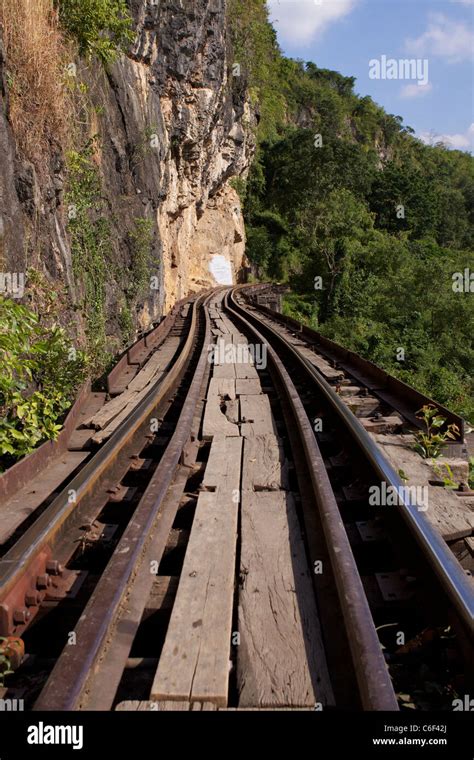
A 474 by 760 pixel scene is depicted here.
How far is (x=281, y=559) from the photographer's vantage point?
2877 mm

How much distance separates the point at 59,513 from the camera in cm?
305

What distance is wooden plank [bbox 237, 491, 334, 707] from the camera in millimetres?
2018

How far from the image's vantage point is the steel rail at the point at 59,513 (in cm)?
247

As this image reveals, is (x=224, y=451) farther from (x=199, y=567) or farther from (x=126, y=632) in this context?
(x=126, y=632)

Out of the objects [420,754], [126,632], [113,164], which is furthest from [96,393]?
[113,164]

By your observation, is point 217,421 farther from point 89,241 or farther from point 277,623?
point 89,241

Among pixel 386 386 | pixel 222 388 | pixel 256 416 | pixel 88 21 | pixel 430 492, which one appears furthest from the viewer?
pixel 88 21

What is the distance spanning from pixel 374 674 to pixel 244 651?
1.94ft

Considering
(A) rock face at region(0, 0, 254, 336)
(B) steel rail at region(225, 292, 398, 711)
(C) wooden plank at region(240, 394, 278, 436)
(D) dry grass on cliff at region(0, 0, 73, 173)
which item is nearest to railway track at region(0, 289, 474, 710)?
(B) steel rail at region(225, 292, 398, 711)

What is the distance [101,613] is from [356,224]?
41294 millimetres

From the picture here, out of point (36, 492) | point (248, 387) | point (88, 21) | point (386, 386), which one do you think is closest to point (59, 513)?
point (36, 492)

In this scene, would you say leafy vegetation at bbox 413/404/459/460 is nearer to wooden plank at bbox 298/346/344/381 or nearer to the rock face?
wooden plank at bbox 298/346/344/381

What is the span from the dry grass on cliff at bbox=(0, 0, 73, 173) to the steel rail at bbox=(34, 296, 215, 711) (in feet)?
17.0

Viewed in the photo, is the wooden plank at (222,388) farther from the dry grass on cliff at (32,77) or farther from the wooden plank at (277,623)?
the dry grass on cliff at (32,77)
